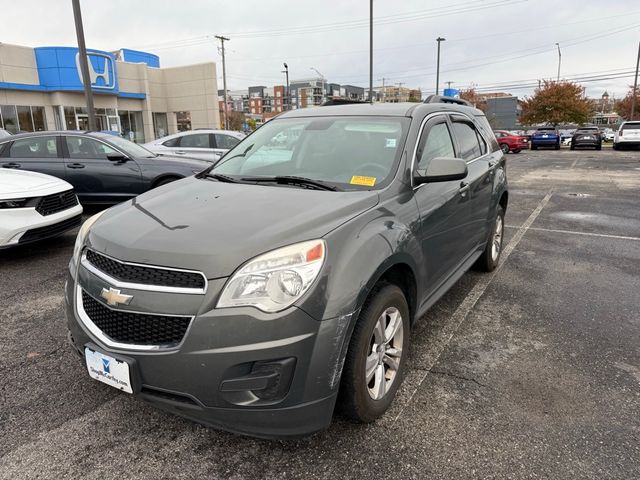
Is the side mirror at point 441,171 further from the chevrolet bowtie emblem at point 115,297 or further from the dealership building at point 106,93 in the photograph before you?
the dealership building at point 106,93

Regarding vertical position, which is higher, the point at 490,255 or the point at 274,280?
the point at 274,280

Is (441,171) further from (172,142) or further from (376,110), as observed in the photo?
(172,142)

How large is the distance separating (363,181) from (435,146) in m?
0.90

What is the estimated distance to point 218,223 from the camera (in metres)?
2.35

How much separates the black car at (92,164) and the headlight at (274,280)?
5938 mm

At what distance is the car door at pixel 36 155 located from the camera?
761 cm

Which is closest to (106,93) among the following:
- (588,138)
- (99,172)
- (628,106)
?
(99,172)

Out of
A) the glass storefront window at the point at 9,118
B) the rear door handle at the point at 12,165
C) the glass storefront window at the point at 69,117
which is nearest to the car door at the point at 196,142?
the rear door handle at the point at 12,165

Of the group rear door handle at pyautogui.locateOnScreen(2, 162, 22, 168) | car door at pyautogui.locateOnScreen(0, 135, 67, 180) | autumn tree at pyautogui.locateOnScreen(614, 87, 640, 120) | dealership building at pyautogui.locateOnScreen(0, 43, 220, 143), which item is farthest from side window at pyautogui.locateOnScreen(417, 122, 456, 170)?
autumn tree at pyautogui.locateOnScreen(614, 87, 640, 120)

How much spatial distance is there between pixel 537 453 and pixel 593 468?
241 millimetres

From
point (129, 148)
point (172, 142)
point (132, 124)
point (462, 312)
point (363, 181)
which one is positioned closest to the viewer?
point (363, 181)

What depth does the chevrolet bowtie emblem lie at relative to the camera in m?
2.10

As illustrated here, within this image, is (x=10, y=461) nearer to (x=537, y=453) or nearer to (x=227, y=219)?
(x=227, y=219)

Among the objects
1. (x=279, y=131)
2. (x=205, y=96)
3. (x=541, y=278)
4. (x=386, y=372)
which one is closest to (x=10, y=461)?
(x=386, y=372)
